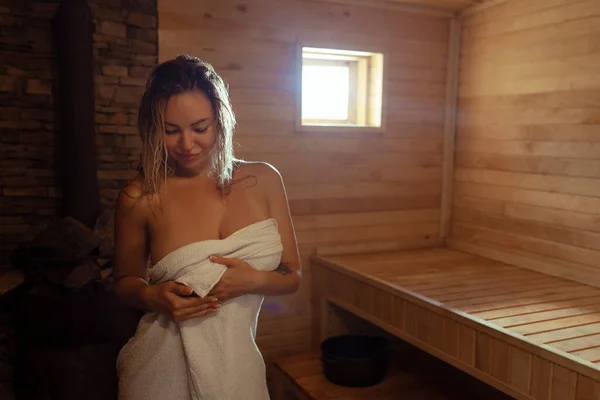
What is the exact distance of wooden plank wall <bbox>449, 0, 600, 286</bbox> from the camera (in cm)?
251

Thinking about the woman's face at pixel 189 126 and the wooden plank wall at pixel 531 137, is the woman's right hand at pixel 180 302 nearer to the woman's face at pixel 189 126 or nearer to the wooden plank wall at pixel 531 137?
the woman's face at pixel 189 126

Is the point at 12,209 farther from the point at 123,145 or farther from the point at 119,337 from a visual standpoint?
the point at 119,337

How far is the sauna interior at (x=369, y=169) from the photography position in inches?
85.4

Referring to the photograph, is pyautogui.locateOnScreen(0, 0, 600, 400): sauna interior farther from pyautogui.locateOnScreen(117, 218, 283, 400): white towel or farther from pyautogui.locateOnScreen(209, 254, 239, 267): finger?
pyautogui.locateOnScreen(209, 254, 239, 267): finger

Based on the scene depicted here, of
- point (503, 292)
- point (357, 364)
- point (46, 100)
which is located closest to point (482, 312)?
point (503, 292)

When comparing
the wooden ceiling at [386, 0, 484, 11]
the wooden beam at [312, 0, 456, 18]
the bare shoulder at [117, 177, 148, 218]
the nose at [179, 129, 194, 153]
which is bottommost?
the bare shoulder at [117, 177, 148, 218]

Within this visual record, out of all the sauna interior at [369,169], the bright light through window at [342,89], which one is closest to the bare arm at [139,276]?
the sauna interior at [369,169]

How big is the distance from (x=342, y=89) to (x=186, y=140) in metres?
1.95

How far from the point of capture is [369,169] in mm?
3125

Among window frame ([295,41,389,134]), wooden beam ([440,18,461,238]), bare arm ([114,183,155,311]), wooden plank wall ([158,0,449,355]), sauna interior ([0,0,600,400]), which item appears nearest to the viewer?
bare arm ([114,183,155,311])

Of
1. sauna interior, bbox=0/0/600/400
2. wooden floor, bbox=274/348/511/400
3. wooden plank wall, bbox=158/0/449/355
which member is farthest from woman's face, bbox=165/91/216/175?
wooden floor, bbox=274/348/511/400

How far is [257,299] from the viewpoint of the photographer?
148 centimetres

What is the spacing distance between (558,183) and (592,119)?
13.3 inches

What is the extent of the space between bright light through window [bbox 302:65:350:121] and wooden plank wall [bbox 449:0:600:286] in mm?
702
